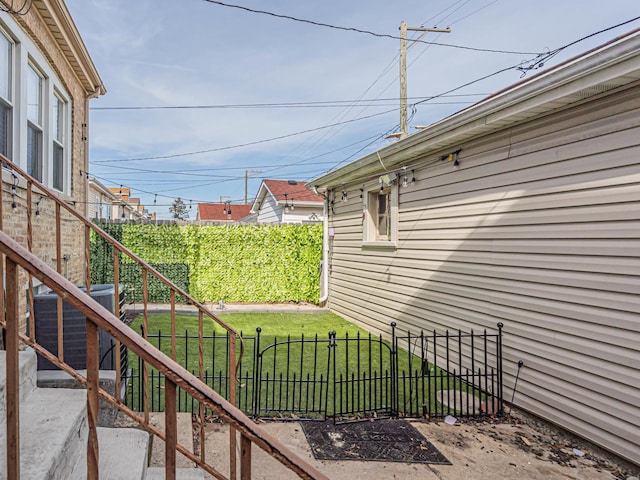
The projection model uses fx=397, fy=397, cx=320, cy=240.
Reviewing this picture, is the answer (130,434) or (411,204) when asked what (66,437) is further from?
(411,204)

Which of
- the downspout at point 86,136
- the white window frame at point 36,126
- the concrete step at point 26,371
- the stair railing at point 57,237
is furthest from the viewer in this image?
the downspout at point 86,136

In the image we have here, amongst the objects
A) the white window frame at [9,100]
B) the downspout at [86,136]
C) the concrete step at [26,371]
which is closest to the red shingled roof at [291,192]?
the downspout at [86,136]

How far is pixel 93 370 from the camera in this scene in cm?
125

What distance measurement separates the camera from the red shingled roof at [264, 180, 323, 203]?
16234 mm

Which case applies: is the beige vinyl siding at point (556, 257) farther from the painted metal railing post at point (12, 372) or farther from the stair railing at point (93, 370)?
the painted metal railing post at point (12, 372)

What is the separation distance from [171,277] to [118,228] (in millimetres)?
1810

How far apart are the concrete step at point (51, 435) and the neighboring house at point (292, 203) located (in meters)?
12.9

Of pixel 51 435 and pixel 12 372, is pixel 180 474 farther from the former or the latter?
pixel 12 372

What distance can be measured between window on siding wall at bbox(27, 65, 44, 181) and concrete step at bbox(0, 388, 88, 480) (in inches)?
133

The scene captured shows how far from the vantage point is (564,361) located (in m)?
3.86

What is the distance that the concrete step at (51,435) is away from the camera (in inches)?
62.6

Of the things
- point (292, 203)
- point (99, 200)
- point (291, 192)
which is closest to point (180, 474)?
point (292, 203)

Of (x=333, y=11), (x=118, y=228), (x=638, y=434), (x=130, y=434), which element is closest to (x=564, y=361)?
(x=638, y=434)

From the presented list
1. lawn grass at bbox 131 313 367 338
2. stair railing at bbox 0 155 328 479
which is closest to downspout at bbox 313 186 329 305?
lawn grass at bbox 131 313 367 338
